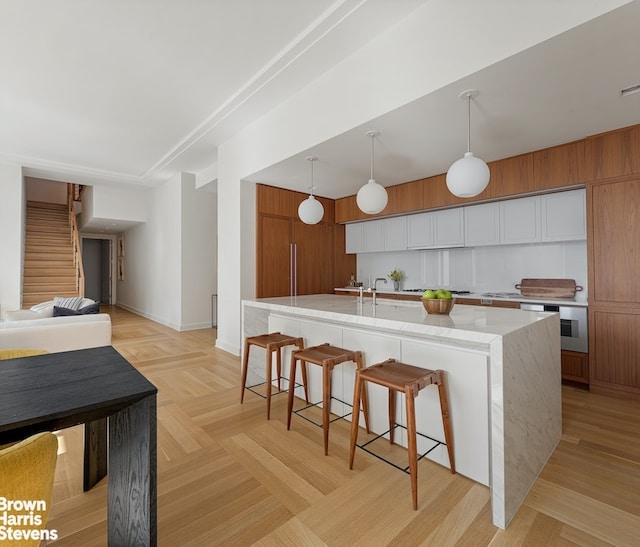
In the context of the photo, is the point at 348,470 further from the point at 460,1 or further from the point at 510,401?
the point at 460,1

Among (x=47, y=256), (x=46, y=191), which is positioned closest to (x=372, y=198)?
(x=47, y=256)

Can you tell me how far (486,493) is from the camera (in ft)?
5.85

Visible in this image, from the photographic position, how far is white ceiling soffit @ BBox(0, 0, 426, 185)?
2.42 metres

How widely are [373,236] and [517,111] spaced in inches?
121

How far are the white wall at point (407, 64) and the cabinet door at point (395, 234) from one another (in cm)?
229

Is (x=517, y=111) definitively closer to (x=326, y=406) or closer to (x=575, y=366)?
(x=575, y=366)

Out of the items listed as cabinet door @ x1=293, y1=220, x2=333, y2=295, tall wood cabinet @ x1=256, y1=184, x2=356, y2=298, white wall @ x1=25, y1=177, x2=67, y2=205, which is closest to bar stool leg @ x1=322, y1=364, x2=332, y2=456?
tall wood cabinet @ x1=256, y1=184, x2=356, y2=298

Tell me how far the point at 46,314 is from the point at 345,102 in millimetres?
4465

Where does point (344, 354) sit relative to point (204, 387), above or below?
above

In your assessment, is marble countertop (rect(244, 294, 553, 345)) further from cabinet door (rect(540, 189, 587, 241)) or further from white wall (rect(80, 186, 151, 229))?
white wall (rect(80, 186, 151, 229))

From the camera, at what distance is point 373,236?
18.4ft

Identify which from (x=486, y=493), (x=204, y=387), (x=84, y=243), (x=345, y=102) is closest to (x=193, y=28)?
(x=345, y=102)

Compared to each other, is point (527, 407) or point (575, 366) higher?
point (527, 407)

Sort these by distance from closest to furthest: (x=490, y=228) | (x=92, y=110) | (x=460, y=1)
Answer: (x=460, y=1) → (x=92, y=110) → (x=490, y=228)
